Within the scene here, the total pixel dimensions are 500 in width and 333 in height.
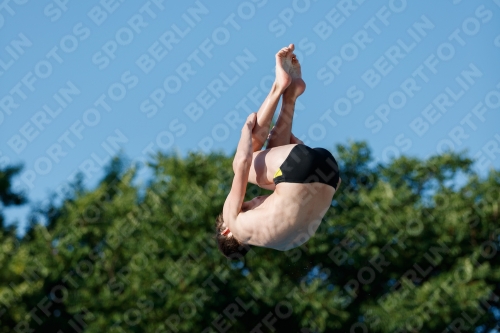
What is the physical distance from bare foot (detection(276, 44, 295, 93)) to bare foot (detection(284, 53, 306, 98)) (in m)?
0.03

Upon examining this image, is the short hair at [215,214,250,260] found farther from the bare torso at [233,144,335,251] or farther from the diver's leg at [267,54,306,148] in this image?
the diver's leg at [267,54,306,148]

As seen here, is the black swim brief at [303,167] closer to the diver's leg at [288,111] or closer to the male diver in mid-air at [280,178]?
the male diver in mid-air at [280,178]

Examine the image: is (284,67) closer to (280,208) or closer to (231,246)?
(280,208)

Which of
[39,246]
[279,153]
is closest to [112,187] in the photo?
[39,246]

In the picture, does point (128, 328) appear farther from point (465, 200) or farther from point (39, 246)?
point (465, 200)

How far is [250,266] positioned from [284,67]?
853 cm

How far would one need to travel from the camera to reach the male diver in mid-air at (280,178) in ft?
12.6

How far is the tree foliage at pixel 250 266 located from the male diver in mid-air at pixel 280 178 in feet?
25.1

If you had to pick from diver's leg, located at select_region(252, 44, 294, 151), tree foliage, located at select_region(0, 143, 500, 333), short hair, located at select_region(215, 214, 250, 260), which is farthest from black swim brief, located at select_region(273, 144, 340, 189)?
tree foliage, located at select_region(0, 143, 500, 333)

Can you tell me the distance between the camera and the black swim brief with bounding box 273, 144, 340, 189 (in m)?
3.83

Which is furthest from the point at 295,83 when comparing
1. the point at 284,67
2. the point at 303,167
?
the point at 303,167

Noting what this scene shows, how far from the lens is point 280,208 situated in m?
3.88

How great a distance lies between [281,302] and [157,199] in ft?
8.97

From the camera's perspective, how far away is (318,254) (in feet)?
42.0
